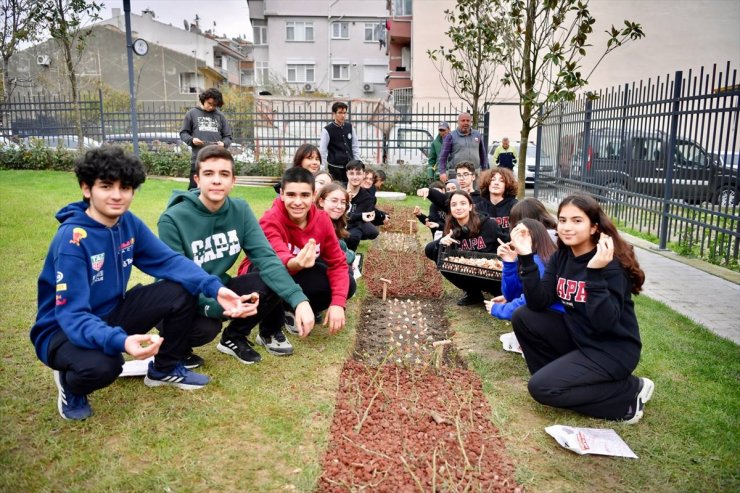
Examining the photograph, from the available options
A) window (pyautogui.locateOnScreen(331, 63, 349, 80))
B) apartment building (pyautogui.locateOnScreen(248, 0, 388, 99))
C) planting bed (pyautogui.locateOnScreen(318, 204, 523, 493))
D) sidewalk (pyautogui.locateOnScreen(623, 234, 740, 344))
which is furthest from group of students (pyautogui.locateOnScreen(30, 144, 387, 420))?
window (pyautogui.locateOnScreen(331, 63, 349, 80))

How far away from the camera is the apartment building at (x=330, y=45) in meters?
44.3

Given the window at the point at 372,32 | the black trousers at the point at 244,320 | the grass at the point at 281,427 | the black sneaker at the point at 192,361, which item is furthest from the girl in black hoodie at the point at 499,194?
the window at the point at 372,32

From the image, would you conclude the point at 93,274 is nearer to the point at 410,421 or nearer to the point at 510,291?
the point at 410,421

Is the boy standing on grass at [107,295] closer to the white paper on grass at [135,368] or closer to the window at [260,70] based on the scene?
the white paper on grass at [135,368]

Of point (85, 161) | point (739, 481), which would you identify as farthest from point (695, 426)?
point (85, 161)

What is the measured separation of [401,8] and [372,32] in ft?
46.5

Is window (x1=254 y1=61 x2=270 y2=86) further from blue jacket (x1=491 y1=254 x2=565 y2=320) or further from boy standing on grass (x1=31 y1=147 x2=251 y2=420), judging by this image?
boy standing on grass (x1=31 y1=147 x2=251 y2=420)

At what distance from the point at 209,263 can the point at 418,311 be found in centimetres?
227

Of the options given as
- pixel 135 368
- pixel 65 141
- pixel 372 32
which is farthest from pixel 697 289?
pixel 372 32

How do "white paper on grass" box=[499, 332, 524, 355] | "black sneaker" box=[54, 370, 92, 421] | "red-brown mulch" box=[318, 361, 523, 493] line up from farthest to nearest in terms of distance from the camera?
1. "white paper on grass" box=[499, 332, 524, 355]
2. "black sneaker" box=[54, 370, 92, 421]
3. "red-brown mulch" box=[318, 361, 523, 493]

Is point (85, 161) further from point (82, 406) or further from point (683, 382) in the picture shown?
point (683, 382)

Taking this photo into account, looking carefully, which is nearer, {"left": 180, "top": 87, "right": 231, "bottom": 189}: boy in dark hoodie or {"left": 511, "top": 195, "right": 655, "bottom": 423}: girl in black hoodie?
{"left": 511, "top": 195, "right": 655, "bottom": 423}: girl in black hoodie

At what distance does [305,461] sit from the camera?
2.71m

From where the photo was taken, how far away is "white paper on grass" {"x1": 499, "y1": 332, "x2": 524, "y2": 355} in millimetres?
4238
